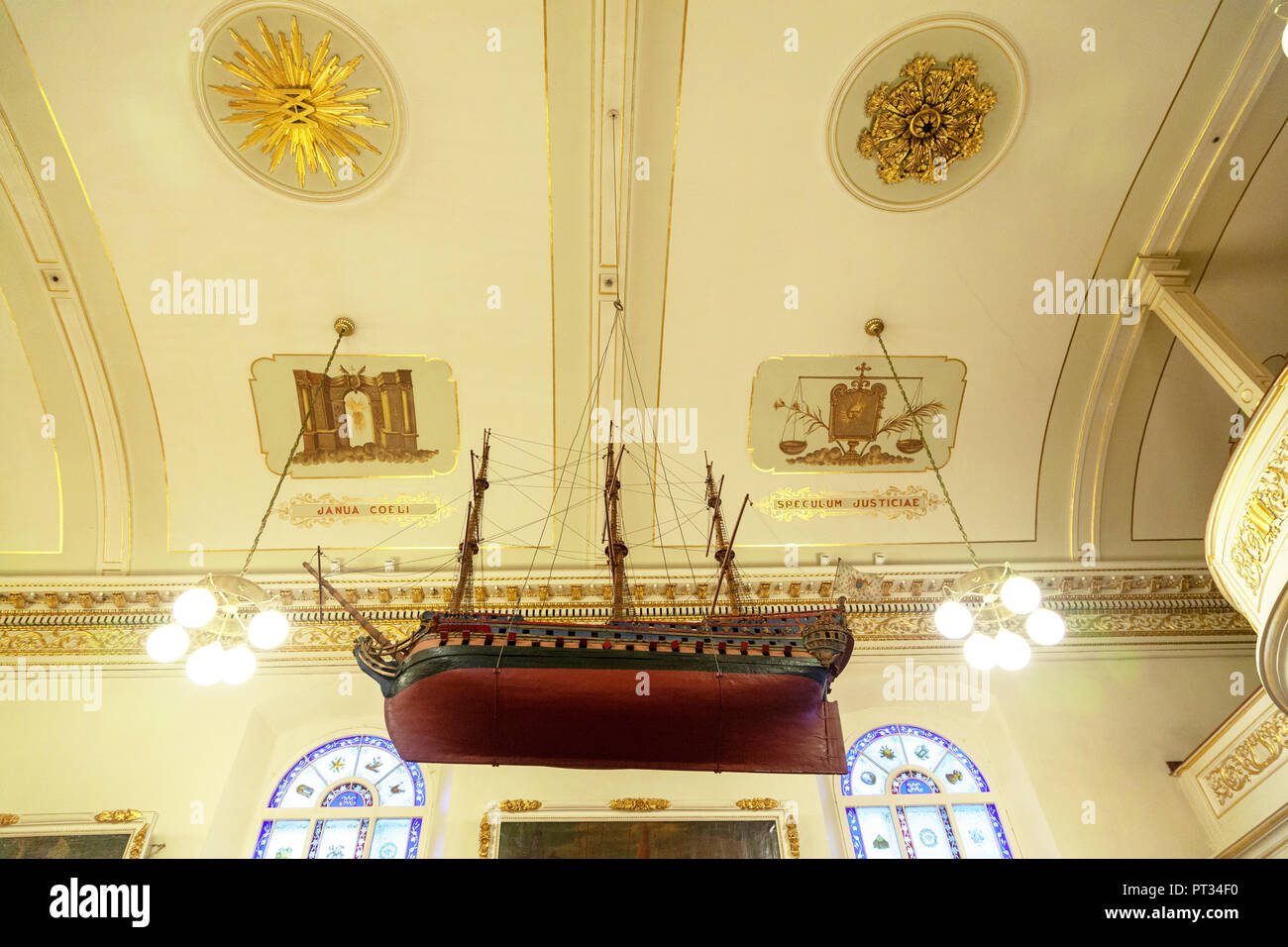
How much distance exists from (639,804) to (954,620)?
3.49m

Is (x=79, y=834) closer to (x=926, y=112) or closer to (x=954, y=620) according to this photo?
(x=954, y=620)

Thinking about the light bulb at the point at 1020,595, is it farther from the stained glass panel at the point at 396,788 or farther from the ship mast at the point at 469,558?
the stained glass panel at the point at 396,788

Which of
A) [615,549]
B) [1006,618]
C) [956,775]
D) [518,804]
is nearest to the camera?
[1006,618]

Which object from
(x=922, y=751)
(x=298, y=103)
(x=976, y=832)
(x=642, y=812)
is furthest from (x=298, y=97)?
(x=976, y=832)

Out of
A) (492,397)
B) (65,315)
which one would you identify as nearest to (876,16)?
(492,397)

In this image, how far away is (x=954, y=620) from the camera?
4535 mm

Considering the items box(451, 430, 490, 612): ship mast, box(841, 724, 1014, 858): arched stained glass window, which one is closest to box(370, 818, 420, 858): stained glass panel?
box(451, 430, 490, 612): ship mast

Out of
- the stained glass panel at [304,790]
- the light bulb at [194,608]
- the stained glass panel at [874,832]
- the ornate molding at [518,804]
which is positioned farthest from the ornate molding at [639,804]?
the light bulb at [194,608]

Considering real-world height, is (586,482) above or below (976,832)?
above

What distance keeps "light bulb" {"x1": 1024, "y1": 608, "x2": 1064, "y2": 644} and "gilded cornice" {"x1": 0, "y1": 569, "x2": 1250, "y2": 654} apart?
3535 millimetres

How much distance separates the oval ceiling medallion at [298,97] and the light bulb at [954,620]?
572cm

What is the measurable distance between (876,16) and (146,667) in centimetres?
931

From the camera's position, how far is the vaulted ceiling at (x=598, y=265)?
5758mm

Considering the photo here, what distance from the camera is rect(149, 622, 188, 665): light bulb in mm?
3924
